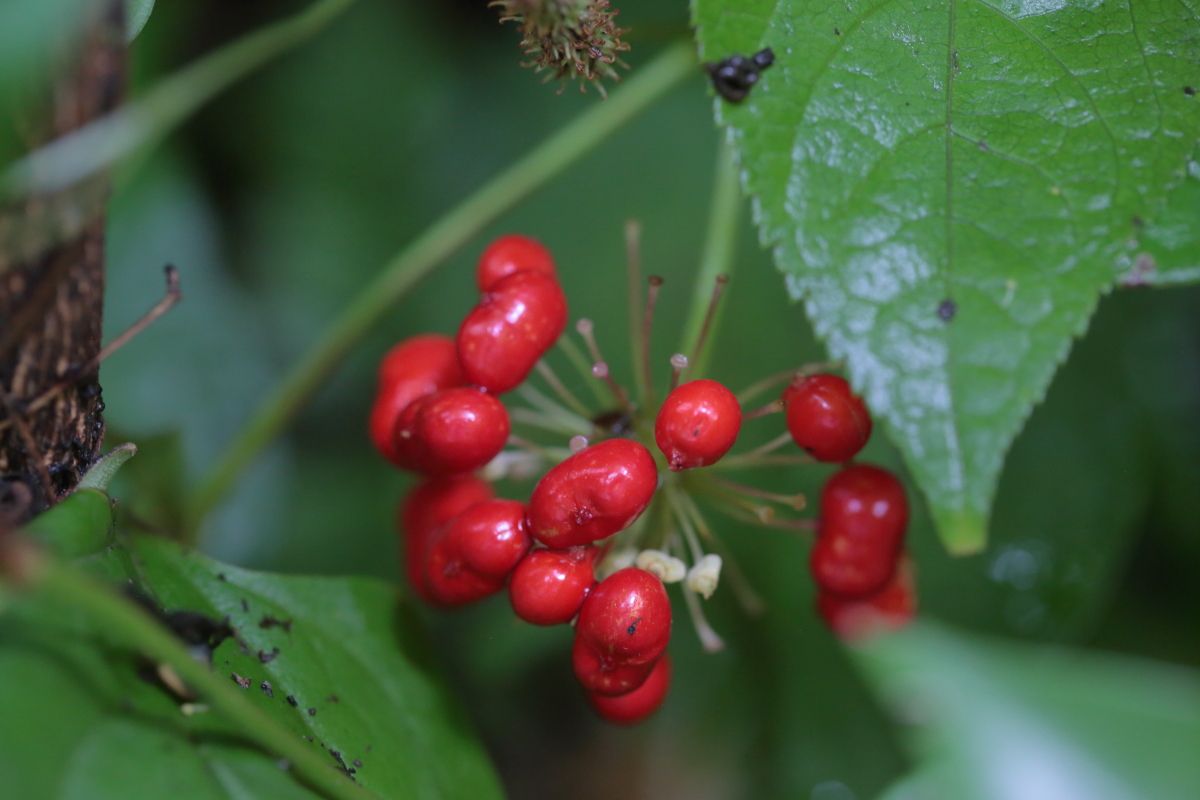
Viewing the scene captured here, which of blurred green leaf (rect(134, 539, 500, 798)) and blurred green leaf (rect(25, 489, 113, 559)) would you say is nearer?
blurred green leaf (rect(25, 489, 113, 559))

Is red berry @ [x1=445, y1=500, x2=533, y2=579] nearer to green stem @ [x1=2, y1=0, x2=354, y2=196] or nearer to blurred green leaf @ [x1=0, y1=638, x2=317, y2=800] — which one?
blurred green leaf @ [x1=0, y1=638, x2=317, y2=800]

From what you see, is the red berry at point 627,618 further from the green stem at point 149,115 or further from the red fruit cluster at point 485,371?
the green stem at point 149,115

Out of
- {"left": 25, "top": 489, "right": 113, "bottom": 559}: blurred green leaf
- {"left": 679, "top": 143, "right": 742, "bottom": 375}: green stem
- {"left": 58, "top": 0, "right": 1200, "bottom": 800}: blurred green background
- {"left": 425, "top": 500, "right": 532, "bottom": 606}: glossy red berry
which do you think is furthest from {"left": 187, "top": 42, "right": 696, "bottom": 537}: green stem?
{"left": 25, "top": 489, "right": 113, "bottom": 559}: blurred green leaf

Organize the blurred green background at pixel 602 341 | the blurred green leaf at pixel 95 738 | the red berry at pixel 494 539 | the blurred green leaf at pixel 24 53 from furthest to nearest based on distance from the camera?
the blurred green background at pixel 602 341, the red berry at pixel 494 539, the blurred green leaf at pixel 24 53, the blurred green leaf at pixel 95 738

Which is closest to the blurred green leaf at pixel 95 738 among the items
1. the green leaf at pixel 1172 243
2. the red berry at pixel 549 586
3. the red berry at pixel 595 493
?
the red berry at pixel 549 586

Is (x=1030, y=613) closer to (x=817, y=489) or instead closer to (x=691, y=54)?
(x=817, y=489)

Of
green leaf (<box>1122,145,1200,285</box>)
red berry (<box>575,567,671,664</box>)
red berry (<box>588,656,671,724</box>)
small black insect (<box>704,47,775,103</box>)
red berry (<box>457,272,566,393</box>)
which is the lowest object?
red berry (<box>588,656,671,724</box>)

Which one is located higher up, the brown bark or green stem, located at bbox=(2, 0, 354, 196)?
green stem, located at bbox=(2, 0, 354, 196)
